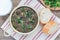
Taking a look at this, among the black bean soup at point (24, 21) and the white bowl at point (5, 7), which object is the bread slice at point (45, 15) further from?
the white bowl at point (5, 7)

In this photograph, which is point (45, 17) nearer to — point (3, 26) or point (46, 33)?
point (46, 33)

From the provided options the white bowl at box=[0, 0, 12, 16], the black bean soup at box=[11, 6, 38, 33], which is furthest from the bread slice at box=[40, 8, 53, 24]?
the white bowl at box=[0, 0, 12, 16]

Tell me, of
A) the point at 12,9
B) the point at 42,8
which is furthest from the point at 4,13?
the point at 42,8

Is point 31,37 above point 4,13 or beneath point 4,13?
beneath

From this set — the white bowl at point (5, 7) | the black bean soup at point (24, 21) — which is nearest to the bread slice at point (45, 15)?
the black bean soup at point (24, 21)

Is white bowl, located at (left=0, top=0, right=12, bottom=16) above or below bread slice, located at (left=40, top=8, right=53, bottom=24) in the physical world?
above

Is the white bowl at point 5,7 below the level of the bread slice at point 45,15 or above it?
above

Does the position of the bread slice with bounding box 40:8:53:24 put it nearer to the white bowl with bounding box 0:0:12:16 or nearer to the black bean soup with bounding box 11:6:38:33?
the black bean soup with bounding box 11:6:38:33

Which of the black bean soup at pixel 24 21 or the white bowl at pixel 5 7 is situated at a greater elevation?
the white bowl at pixel 5 7
